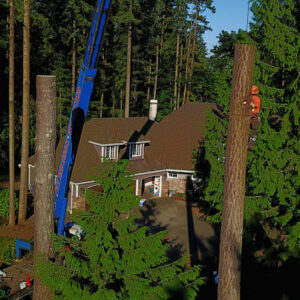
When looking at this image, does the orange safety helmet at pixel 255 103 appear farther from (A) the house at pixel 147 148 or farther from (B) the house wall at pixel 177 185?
(B) the house wall at pixel 177 185

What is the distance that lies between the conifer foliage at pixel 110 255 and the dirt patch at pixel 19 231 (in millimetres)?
12814

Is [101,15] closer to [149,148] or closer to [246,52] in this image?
[246,52]

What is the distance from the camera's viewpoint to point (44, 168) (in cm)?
829

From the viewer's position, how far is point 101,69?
1729 inches

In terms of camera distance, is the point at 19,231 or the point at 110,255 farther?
the point at 19,231

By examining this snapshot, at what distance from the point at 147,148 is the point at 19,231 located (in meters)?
12.7

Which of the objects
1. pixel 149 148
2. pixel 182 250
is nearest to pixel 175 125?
pixel 149 148

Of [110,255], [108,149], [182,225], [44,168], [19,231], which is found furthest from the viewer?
[108,149]

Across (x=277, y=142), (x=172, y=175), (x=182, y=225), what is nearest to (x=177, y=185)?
(x=172, y=175)

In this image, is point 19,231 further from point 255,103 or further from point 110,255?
point 255,103

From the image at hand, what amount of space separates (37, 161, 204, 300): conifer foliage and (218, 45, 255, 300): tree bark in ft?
4.10

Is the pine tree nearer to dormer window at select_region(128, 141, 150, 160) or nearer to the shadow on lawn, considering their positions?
the shadow on lawn

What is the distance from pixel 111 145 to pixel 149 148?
4431 millimetres

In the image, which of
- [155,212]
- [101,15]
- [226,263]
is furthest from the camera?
[155,212]
